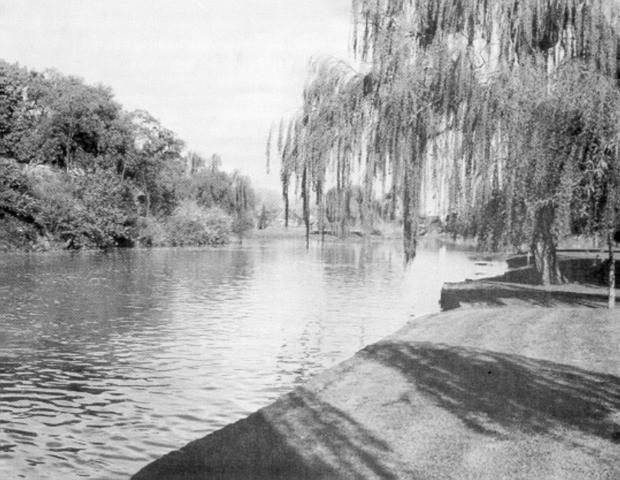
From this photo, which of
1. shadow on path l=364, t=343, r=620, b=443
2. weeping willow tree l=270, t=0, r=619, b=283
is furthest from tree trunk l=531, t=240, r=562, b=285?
shadow on path l=364, t=343, r=620, b=443

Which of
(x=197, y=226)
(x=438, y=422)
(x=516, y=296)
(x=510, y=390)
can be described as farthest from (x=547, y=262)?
(x=197, y=226)

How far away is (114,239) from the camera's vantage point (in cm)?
7112

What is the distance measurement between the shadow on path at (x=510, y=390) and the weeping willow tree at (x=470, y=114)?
338 cm

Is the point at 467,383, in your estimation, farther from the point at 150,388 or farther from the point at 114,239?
the point at 114,239

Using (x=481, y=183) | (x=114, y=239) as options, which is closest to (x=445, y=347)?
→ (x=481, y=183)

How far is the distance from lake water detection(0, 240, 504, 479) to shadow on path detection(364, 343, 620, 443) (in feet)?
9.00

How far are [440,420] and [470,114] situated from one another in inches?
333

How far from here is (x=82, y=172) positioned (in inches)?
2776

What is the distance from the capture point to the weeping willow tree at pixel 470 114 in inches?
587

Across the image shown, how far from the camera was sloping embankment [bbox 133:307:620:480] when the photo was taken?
6.83m

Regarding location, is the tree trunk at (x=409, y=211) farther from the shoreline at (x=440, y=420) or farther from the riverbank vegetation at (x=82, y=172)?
the riverbank vegetation at (x=82, y=172)

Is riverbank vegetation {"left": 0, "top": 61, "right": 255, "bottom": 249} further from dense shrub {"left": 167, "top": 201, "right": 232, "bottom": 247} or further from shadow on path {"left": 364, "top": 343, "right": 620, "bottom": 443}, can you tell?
shadow on path {"left": 364, "top": 343, "right": 620, "bottom": 443}

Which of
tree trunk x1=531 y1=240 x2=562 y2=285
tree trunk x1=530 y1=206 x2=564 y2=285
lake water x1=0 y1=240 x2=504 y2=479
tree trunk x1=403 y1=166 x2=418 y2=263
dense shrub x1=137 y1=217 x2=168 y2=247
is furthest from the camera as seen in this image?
dense shrub x1=137 y1=217 x2=168 y2=247

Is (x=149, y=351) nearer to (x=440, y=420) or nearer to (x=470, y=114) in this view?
(x=470, y=114)
